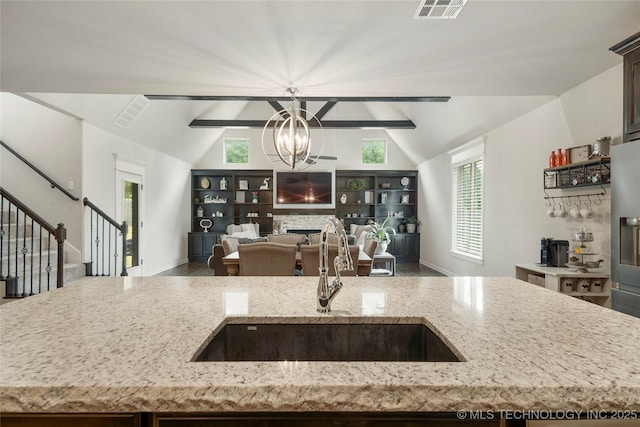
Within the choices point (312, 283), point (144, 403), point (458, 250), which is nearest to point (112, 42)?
point (312, 283)

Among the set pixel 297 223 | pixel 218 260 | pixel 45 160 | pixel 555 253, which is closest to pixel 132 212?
pixel 45 160

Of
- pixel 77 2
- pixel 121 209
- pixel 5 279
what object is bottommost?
pixel 5 279

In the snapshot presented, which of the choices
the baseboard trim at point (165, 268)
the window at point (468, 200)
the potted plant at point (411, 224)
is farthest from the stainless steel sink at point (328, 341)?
the potted plant at point (411, 224)

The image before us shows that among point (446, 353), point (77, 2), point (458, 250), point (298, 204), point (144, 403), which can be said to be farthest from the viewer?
point (298, 204)

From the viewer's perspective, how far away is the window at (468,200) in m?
6.15

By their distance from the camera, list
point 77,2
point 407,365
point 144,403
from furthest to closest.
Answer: point 77,2
point 407,365
point 144,403

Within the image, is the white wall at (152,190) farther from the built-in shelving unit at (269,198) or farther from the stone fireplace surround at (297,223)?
the stone fireplace surround at (297,223)

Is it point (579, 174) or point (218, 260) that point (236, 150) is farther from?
point (579, 174)

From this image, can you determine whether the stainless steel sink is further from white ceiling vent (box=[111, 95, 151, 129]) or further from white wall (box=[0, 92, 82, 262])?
white ceiling vent (box=[111, 95, 151, 129])

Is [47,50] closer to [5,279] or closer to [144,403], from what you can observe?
[5,279]

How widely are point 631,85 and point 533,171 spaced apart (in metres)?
2.31

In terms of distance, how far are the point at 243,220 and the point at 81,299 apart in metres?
8.58

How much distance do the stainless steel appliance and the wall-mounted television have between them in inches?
293

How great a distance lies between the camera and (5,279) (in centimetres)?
419
